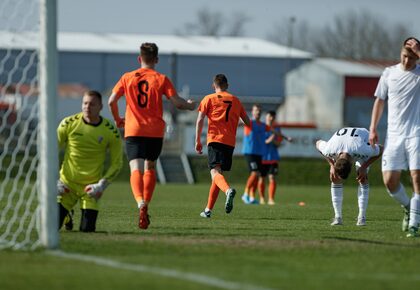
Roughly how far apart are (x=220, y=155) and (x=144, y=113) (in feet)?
11.1

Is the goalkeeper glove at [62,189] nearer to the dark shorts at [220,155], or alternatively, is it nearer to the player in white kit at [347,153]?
the player in white kit at [347,153]

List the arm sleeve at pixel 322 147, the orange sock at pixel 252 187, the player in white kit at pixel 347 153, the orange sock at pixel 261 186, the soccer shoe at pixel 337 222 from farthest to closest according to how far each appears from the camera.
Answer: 1. the orange sock at pixel 261 186
2. the orange sock at pixel 252 187
3. the soccer shoe at pixel 337 222
4. the arm sleeve at pixel 322 147
5. the player in white kit at pixel 347 153

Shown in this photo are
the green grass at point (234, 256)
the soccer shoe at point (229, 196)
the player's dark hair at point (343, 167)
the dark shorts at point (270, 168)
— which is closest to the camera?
the green grass at point (234, 256)

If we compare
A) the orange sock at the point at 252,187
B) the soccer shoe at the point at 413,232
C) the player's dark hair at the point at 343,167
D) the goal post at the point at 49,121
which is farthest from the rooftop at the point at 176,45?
the goal post at the point at 49,121

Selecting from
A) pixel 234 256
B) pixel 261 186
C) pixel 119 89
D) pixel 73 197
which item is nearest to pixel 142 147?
pixel 119 89

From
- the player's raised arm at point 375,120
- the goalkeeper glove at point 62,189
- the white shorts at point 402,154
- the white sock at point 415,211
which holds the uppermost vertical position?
the player's raised arm at point 375,120

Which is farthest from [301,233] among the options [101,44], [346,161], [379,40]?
[379,40]

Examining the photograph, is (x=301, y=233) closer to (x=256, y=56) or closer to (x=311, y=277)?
(x=311, y=277)

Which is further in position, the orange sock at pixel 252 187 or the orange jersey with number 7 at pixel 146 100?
the orange sock at pixel 252 187

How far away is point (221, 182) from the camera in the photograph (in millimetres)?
15227

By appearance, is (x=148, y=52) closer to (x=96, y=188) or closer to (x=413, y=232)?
(x=96, y=188)

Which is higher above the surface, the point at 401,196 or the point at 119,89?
the point at 119,89

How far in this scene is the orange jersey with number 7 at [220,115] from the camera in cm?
1593

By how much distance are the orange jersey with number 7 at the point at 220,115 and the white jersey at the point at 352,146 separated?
232cm
